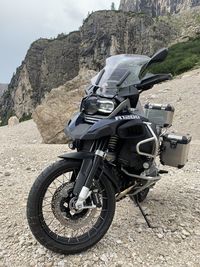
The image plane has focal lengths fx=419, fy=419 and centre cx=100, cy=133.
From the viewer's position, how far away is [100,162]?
3.86 metres

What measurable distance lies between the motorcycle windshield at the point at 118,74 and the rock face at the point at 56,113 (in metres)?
7.47

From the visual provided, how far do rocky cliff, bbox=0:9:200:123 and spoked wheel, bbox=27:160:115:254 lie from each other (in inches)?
2973

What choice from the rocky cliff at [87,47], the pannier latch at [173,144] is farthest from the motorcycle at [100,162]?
the rocky cliff at [87,47]

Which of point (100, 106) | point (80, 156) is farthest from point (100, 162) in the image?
point (100, 106)

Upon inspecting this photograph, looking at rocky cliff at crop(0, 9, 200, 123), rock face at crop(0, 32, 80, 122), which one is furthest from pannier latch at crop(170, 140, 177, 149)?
rock face at crop(0, 32, 80, 122)

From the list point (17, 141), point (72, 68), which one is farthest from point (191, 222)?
point (72, 68)

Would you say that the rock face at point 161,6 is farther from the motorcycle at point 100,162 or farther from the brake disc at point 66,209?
the brake disc at point 66,209

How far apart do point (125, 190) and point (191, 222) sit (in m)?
1.11

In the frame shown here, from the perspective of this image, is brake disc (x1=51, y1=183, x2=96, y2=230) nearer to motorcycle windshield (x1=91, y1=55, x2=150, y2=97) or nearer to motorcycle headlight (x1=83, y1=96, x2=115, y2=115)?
motorcycle headlight (x1=83, y1=96, x2=115, y2=115)

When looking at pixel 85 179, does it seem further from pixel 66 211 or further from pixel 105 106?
pixel 105 106

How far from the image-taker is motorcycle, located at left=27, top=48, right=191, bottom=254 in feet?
12.4

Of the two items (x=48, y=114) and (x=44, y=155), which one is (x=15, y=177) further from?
(x=48, y=114)

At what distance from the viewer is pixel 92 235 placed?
395 cm

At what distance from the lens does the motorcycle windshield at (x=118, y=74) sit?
13.1 feet
